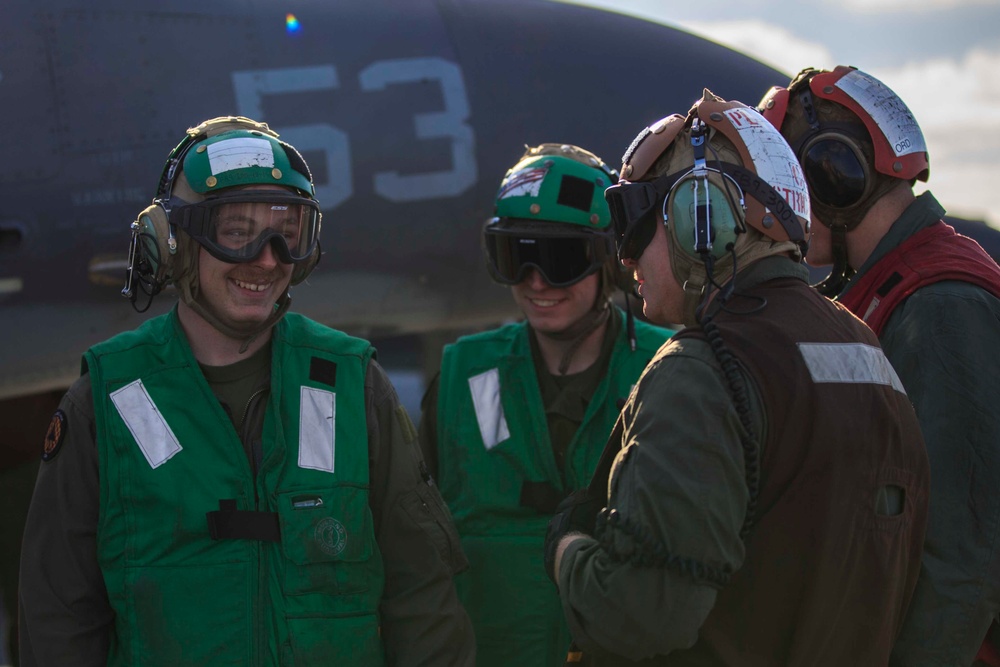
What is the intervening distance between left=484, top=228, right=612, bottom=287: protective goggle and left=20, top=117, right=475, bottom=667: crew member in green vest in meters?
0.93

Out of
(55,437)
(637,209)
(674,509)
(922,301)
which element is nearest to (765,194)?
(637,209)

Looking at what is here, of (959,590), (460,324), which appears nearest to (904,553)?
(959,590)

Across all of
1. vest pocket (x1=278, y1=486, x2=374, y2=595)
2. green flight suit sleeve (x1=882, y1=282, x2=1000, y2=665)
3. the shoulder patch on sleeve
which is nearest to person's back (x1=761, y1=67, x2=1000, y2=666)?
green flight suit sleeve (x1=882, y1=282, x2=1000, y2=665)

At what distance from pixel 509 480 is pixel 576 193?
1.06 metres

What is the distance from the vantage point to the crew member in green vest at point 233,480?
2.38 m

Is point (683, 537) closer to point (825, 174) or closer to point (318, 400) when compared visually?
point (318, 400)

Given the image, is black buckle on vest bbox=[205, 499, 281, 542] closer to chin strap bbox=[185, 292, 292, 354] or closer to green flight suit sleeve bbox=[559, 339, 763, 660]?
chin strap bbox=[185, 292, 292, 354]

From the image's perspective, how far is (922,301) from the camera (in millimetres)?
2611

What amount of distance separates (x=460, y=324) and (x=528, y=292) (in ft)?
8.10

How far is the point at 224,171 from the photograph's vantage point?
2.56 metres

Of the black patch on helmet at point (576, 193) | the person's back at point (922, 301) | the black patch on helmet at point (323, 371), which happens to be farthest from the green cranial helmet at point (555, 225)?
the black patch on helmet at point (323, 371)

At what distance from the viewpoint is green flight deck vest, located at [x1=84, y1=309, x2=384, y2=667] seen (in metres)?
2.38

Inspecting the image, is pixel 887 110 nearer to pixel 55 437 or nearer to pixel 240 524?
pixel 240 524

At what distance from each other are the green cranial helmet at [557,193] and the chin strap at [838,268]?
0.80 meters
